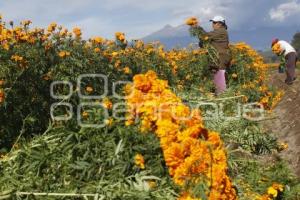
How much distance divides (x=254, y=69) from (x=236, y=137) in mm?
7456

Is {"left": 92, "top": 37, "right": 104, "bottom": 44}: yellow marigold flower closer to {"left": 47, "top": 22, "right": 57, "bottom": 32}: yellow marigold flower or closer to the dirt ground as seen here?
{"left": 47, "top": 22, "right": 57, "bottom": 32}: yellow marigold flower

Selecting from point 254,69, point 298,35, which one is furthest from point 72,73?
point 298,35

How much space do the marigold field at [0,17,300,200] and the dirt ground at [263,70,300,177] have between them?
3.63 ft

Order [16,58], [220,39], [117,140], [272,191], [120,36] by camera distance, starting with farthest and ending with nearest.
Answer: [220,39] → [120,36] → [16,58] → [272,191] → [117,140]

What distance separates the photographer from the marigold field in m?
3.86

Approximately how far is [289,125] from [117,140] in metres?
5.68

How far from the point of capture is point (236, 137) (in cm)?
580

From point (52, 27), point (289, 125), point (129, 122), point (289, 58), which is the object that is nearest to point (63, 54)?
point (52, 27)

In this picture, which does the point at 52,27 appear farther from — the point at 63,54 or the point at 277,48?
the point at 277,48

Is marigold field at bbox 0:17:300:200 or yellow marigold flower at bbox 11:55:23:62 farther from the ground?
yellow marigold flower at bbox 11:55:23:62

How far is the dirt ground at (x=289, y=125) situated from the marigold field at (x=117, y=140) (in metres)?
1.11

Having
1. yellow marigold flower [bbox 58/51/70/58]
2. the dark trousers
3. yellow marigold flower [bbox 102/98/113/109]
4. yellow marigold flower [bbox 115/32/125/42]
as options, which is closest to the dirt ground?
the dark trousers

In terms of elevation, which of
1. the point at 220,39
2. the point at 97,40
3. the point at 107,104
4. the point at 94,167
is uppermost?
the point at 220,39

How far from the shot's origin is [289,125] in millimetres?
9258
